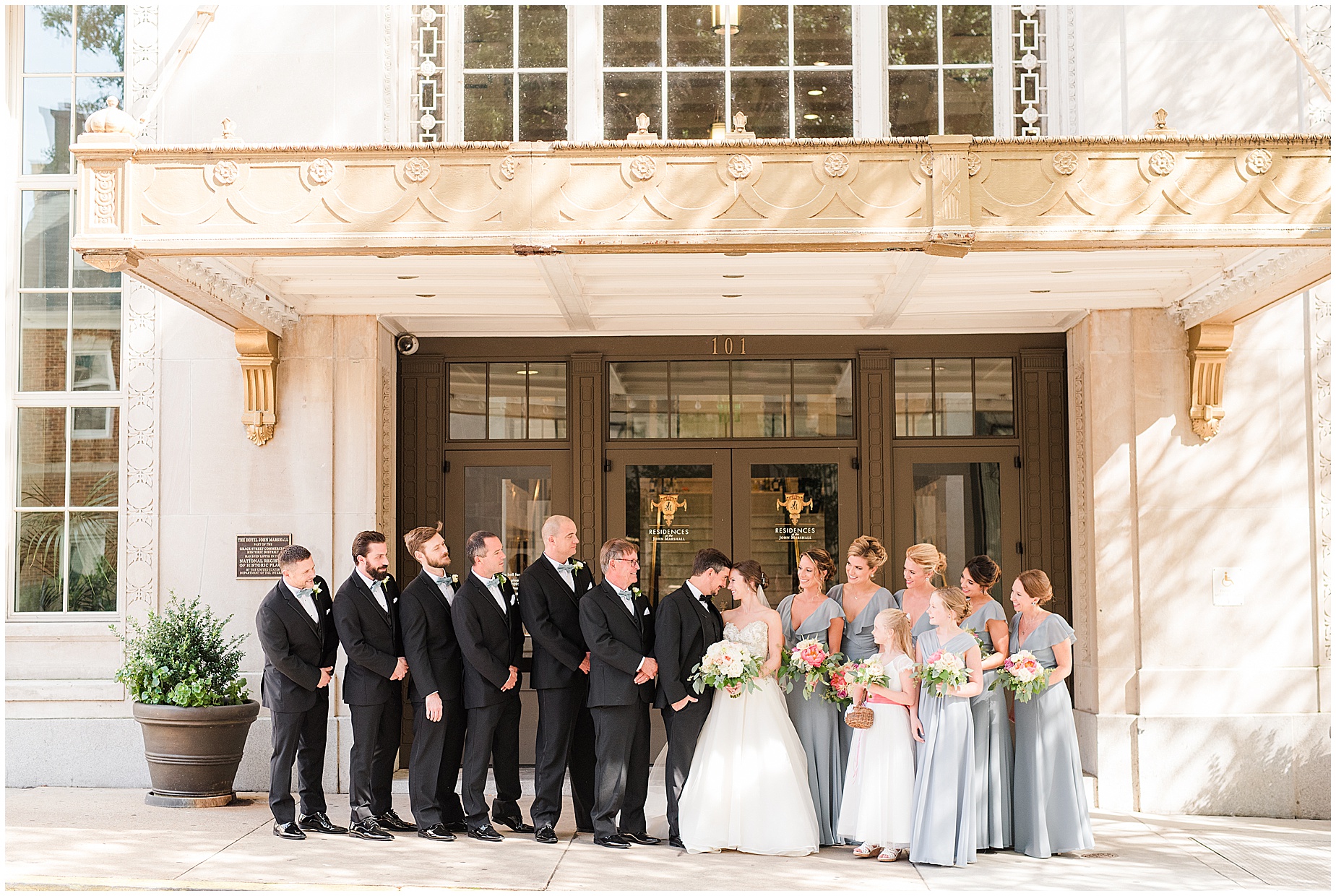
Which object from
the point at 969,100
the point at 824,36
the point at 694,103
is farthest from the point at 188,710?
the point at 969,100

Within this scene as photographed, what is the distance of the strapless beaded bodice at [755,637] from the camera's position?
7.75 m

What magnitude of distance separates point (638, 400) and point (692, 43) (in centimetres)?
316

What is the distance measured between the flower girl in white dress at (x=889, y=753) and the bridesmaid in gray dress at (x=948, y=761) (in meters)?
0.08

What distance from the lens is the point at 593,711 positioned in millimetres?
7969

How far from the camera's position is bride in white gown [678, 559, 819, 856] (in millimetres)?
7656

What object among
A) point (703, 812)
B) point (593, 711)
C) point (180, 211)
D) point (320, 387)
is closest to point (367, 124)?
point (320, 387)

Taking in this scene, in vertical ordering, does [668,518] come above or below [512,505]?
below

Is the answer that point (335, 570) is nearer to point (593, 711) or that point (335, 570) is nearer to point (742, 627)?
point (593, 711)

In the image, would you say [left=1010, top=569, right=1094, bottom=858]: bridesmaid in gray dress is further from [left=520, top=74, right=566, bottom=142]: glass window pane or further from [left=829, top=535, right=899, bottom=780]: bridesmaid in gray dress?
[left=520, top=74, right=566, bottom=142]: glass window pane

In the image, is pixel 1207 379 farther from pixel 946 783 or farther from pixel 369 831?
pixel 369 831

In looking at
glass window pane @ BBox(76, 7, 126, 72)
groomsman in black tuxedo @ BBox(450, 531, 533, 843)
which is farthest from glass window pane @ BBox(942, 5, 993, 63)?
glass window pane @ BBox(76, 7, 126, 72)

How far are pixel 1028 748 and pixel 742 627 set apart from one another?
1986mm

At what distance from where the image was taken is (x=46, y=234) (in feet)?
34.1

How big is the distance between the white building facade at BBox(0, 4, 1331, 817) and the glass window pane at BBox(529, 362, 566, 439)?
0.02m
